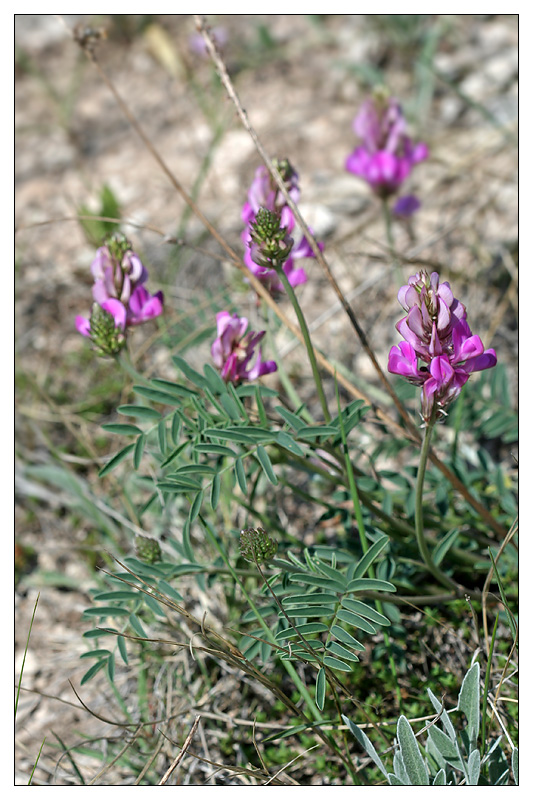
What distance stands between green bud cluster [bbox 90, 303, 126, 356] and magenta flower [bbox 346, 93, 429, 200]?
4.61 feet

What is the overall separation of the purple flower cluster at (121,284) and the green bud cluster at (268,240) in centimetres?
39

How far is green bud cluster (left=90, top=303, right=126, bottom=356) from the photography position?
1771 millimetres

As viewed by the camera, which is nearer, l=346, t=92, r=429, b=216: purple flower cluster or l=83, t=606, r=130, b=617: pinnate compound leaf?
l=83, t=606, r=130, b=617: pinnate compound leaf

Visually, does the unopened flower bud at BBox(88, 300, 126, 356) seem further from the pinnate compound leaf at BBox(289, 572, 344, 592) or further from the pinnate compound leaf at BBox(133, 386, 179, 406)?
the pinnate compound leaf at BBox(289, 572, 344, 592)

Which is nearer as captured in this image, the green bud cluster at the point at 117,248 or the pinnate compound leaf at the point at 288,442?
the pinnate compound leaf at the point at 288,442

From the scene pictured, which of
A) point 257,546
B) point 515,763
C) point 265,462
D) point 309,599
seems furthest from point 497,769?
point 265,462

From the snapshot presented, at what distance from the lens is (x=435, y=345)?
141 cm

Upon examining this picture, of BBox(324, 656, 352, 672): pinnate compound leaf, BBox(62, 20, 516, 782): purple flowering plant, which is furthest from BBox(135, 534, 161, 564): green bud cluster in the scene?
BBox(324, 656, 352, 672): pinnate compound leaf

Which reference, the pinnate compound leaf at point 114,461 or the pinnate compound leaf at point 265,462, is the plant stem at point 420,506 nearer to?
the pinnate compound leaf at point 265,462

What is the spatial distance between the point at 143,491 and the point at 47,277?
1410 mm

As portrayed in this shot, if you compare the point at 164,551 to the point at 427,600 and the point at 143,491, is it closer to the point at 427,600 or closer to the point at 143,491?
the point at 143,491

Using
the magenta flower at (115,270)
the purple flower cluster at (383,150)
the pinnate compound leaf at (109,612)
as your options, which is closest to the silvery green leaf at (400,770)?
the pinnate compound leaf at (109,612)

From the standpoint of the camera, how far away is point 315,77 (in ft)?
14.9

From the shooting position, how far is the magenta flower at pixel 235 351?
1807 millimetres
